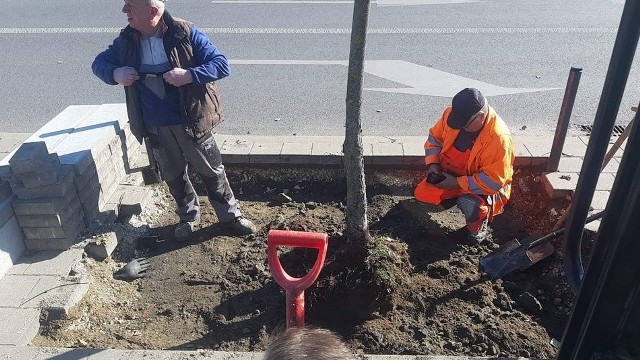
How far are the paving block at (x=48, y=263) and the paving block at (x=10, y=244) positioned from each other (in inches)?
1.5

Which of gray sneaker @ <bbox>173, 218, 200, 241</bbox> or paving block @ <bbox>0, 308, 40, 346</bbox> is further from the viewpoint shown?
gray sneaker @ <bbox>173, 218, 200, 241</bbox>

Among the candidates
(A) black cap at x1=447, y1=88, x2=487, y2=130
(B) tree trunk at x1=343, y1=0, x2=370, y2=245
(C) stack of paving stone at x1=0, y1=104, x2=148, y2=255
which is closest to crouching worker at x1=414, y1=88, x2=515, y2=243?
(A) black cap at x1=447, y1=88, x2=487, y2=130

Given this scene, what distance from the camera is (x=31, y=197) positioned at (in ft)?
11.1

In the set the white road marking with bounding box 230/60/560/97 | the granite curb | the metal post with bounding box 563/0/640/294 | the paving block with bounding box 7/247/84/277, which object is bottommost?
the granite curb

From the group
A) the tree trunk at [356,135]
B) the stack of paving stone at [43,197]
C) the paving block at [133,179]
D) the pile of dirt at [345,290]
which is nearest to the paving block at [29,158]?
the stack of paving stone at [43,197]

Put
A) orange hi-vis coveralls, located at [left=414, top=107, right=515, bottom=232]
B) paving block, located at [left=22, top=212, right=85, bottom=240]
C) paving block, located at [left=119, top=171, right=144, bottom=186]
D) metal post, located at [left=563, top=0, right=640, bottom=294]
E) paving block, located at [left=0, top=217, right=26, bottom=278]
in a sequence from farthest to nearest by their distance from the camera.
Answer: paving block, located at [left=119, top=171, right=144, bottom=186] → orange hi-vis coveralls, located at [left=414, top=107, right=515, bottom=232] → paving block, located at [left=22, top=212, right=85, bottom=240] → paving block, located at [left=0, top=217, right=26, bottom=278] → metal post, located at [left=563, top=0, right=640, bottom=294]

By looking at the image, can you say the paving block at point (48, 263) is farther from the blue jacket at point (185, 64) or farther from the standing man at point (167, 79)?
the blue jacket at point (185, 64)

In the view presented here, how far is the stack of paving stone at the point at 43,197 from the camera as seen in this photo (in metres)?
3.28

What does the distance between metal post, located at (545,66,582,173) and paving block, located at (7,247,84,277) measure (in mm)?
3718

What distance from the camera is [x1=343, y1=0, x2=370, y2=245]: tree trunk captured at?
2.96 metres

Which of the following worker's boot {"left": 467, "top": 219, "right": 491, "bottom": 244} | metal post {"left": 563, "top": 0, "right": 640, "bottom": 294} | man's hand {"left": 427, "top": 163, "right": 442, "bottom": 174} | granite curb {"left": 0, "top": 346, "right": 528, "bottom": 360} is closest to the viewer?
metal post {"left": 563, "top": 0, "right": 640, "bottom": 294}

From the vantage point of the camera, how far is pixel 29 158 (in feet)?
10.6

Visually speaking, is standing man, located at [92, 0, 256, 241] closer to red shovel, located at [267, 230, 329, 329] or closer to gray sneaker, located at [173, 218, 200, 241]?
gray sneaker, located at [173, 218, 200, 241]

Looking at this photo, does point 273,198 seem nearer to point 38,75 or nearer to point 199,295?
point 199,295
